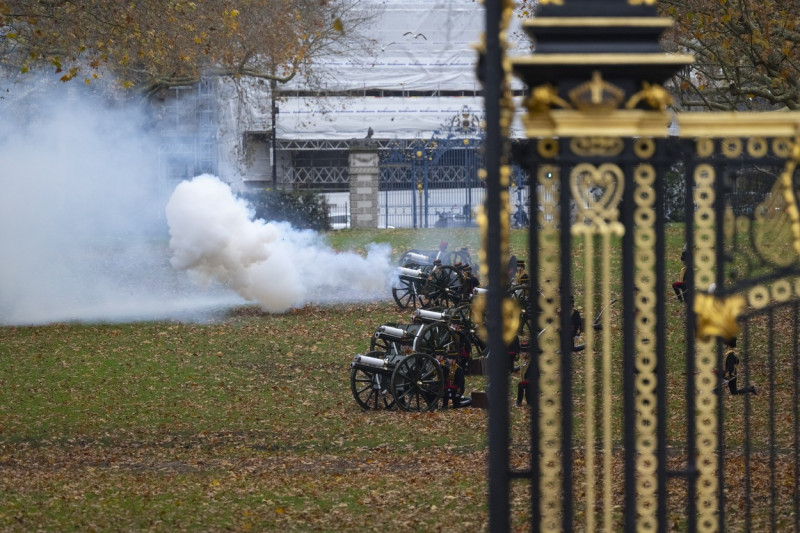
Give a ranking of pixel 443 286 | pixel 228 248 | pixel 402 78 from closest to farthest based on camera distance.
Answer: pixel 443 286, pixel 228 248, pixel 402 78

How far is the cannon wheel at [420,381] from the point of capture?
1350 centimetres

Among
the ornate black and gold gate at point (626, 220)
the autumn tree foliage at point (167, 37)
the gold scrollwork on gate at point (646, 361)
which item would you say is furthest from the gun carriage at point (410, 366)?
the gold scrollwork on gate at point (646, 361)

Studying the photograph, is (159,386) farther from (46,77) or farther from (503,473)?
(46,77)

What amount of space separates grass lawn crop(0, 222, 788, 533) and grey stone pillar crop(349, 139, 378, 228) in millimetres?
11574

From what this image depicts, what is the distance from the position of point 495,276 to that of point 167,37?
16.7 m

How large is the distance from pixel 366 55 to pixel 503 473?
35.0 m

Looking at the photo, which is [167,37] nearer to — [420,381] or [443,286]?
[443,286]

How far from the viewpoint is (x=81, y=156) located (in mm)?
26844

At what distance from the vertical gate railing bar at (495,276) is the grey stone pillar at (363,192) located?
91.2 feet

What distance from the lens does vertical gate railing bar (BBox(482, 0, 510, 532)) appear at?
15.3 feet

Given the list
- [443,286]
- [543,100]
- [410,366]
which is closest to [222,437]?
[410,366]

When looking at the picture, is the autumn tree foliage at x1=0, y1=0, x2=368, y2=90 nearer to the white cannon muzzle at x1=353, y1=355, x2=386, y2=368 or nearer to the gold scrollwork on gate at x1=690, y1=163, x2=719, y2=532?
the white cannon muzzle at x1=353, y1=355, x2=386, y2=368

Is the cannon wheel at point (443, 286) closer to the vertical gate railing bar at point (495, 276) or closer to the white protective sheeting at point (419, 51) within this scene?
the vertical gate railing bar at point (495, 276)

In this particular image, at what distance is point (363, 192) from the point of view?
32.6 m
